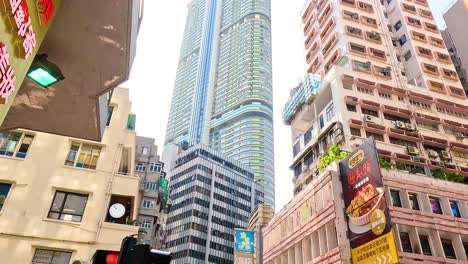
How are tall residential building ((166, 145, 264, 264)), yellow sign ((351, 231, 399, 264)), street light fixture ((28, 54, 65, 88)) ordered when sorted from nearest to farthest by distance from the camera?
street light fixture ((28, 54, 65, 88)) < yellow sign ((351, 231, 399, 264)) < tall residential building ((166, 145, 264, 264))

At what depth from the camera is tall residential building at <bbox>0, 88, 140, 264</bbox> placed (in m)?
15.4

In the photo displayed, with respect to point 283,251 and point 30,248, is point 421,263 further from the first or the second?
point 30,248

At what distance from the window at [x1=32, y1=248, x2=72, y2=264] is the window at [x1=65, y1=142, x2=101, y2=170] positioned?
172 inches

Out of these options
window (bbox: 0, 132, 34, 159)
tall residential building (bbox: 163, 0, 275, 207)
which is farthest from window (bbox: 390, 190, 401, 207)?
tall residential building (bbox: 163, 0, 275, 207)

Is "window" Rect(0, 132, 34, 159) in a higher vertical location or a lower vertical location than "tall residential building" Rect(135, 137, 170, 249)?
lower

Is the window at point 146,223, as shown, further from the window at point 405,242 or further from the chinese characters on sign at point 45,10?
the chinese characters on sign at point 45,10

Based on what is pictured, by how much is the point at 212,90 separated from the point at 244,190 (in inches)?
3119

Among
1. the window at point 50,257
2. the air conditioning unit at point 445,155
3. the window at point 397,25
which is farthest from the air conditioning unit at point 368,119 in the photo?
the window at point 50,257

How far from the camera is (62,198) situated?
1703cm

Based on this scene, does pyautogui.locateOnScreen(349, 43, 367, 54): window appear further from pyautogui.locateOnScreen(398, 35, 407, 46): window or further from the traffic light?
the traffic light

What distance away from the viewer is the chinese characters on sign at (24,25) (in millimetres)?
3568

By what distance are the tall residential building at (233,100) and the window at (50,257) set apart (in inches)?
5304

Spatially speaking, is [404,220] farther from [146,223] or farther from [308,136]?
[146,223]

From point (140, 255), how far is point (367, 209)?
21.9 metres
